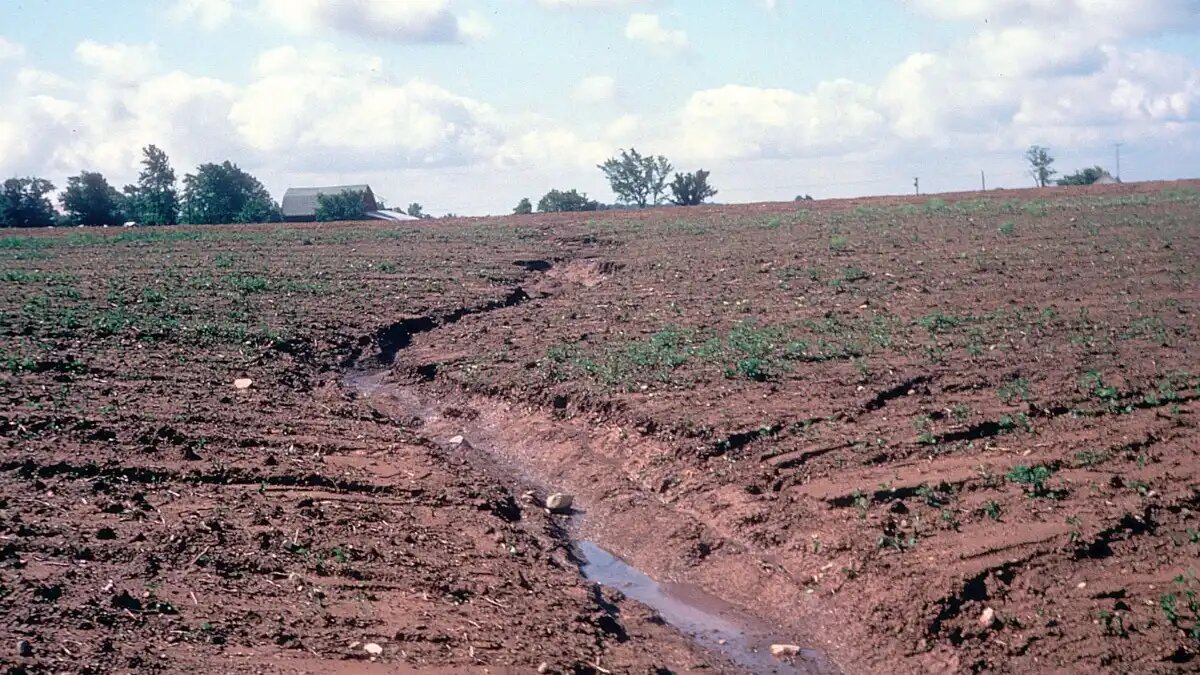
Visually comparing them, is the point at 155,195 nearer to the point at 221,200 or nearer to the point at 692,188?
the point at 221,200

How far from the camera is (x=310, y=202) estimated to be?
7375 centimetres

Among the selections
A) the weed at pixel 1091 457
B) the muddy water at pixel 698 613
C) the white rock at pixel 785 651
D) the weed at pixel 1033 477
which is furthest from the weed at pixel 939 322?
the white rock at pixel 785 651

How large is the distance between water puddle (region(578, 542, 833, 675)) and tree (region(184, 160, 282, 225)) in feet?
185

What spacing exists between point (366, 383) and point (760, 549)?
24.3 feet

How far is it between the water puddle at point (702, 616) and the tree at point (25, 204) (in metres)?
57.4

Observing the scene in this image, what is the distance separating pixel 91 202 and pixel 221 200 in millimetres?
7983

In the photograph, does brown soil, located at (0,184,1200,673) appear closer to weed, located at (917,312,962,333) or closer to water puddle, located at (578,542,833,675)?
weed, located at (917,312,962,333)

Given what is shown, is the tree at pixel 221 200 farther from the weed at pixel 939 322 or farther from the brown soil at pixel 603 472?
the weed at pixel 939 322

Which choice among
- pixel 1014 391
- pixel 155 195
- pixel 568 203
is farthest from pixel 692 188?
pixel 1014 391

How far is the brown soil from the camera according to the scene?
22.1 feet

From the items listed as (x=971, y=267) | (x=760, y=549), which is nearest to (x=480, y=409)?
(x=760, y=549)

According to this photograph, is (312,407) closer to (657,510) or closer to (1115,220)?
(657,510)

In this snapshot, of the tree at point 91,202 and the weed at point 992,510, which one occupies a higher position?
the tree at point 91,202

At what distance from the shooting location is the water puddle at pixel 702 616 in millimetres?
7332
